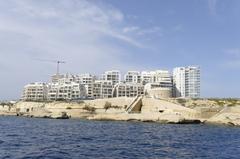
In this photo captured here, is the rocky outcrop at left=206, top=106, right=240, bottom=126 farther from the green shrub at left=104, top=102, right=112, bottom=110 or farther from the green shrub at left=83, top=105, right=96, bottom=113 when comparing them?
the green shrub at left=83, top=105, right=96, bottom=113

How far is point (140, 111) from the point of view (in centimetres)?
11394

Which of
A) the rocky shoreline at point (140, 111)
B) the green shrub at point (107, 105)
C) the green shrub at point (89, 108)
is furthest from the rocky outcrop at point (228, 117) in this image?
the green shrub at point (89, 108)

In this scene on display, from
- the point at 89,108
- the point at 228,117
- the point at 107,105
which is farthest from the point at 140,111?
the point at 228,117

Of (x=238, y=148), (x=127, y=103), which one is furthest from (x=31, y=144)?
(x=127, y=103)

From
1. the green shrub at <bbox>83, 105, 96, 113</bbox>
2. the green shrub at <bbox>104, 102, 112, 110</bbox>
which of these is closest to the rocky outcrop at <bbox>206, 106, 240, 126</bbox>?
the green shrub at <bbox>104, 102, 112, 110</bbox>

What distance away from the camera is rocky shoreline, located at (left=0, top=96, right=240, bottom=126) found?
93562 millimetres

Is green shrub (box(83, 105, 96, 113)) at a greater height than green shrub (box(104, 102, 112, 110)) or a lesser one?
lesser

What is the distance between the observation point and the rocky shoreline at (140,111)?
9356 centimetres

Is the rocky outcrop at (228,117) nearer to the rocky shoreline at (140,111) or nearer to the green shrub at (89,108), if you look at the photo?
the rocky shoreline at (140,111)

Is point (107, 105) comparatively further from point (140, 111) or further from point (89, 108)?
point (140, 111)

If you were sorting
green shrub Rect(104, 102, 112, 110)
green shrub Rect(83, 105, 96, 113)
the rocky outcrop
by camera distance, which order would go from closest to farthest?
the rocky outcrop
green shrub Rect(104, 102, 112, 110)
green shrub Rect(83, 105, 96, 113)

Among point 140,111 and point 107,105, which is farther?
point 107,105

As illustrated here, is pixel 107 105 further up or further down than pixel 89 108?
further up

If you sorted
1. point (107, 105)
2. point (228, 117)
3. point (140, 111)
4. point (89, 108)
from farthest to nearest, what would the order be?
point (89, 108) < point (107, 105) < point (140, 111) < point (228, 117)
